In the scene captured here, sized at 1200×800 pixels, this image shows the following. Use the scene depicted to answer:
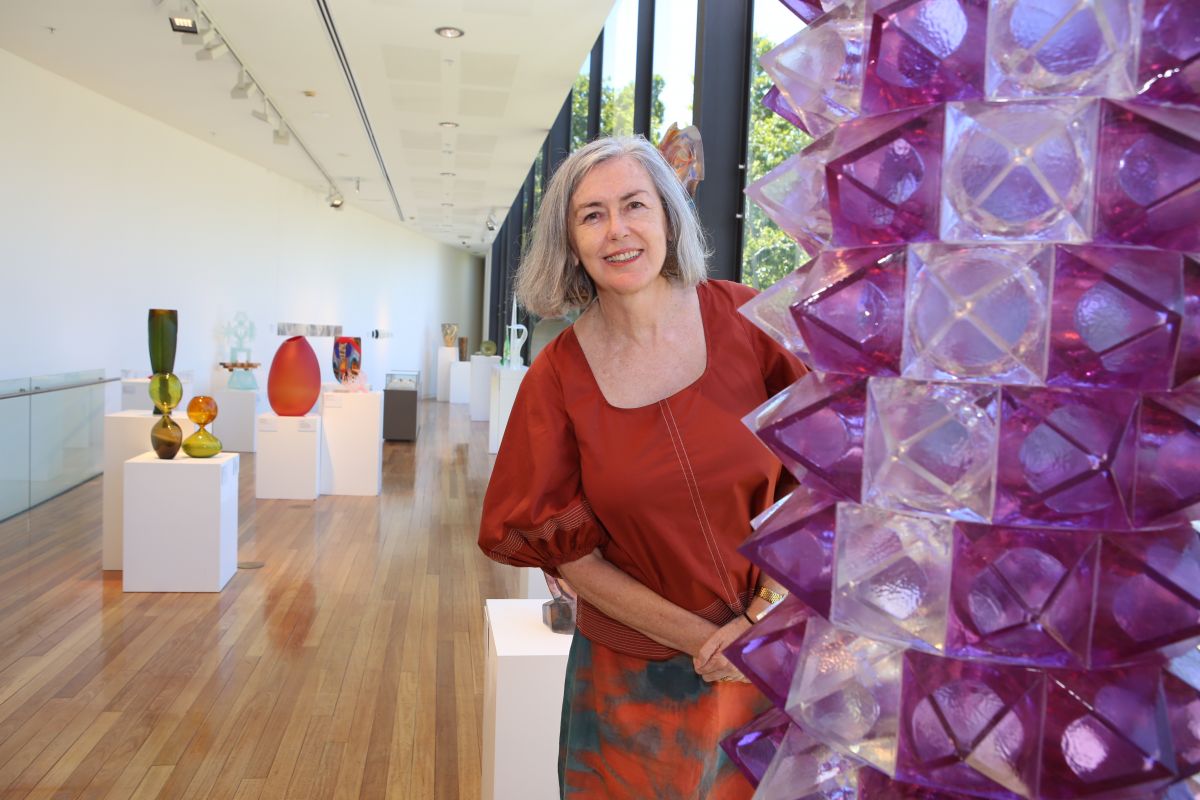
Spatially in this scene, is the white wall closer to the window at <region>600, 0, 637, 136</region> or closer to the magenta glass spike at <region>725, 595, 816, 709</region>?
the window at <region>600, 0, 637, 136</region>

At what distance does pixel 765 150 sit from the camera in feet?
14.3

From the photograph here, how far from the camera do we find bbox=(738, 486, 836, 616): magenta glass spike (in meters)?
0.67

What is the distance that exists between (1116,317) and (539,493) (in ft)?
3.78

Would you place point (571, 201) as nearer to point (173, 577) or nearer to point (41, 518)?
point (173, 577)

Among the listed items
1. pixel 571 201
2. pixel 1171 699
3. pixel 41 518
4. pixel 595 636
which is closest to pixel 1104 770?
pixel 1171 699

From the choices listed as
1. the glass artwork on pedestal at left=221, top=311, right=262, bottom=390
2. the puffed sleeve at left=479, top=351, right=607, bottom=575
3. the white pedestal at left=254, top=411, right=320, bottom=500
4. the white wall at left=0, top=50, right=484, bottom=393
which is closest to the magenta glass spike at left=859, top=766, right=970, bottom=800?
the puffed sleeve at left=479, top=351, right=607, bottom=575

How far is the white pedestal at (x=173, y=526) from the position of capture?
5.68 meters

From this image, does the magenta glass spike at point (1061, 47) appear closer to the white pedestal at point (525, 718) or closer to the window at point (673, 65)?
the white pedestal at point (525, 718)

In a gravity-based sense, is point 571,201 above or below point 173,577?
above

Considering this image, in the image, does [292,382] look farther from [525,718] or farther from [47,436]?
[525,718]

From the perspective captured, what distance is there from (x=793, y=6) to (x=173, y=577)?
5704 mm

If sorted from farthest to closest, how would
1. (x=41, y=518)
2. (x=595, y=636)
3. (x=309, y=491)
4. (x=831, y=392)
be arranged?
(x=309, y=491), (x=41, y=518), (x=595, y=636), (x=831, y=392)

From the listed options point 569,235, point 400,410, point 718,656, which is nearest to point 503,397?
point 400,410

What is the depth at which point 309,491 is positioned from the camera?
8.87 m
